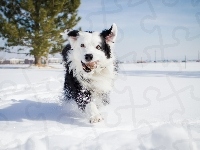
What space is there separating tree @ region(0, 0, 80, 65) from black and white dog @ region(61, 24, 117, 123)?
20.0m

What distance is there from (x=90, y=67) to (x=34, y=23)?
22889 mm

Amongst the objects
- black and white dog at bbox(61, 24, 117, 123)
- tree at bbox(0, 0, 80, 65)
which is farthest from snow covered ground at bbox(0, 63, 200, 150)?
tree at bbox(0, 0, 80, 65)

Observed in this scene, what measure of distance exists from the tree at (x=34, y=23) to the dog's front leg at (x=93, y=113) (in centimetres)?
2092

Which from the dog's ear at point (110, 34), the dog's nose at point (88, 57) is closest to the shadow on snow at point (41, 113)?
the dog's nose at point (88, 57)

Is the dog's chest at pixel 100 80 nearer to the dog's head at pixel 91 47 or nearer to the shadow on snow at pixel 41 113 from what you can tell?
the dog's head at pixel 91 47

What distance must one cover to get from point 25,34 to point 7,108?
21.1 metres

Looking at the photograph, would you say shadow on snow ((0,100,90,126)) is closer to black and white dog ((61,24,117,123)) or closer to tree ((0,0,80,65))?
black and white dog ((61,24,117,123))

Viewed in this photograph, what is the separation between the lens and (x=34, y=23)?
25062 mm

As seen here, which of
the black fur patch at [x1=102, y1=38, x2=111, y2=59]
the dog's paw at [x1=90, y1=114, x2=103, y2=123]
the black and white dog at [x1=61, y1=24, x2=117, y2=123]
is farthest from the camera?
the black fur patch at [x1=102, y1=38, x2=111, y2=59]

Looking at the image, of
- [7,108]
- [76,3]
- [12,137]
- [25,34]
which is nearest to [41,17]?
[25,34]

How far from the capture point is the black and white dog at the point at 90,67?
3.83 meters

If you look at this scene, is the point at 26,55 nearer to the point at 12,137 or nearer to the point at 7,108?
the point at 7,108

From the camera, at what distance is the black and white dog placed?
12.6ft

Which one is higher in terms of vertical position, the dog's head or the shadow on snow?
the dog's head
